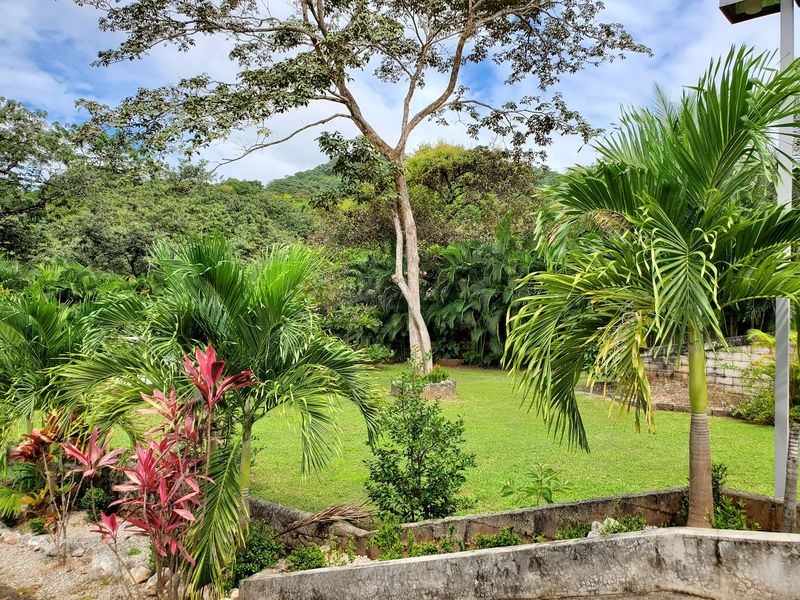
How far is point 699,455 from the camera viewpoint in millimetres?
3002

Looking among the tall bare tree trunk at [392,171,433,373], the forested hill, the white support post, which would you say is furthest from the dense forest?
the forested hill

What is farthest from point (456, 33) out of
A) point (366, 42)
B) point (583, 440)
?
point (583, 440)

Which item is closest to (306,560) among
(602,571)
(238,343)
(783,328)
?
(238,343)

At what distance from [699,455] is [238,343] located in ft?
9.06

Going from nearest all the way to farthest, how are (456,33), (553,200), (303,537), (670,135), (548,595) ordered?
(548,595), (670,135), (553,200), (303,537), (456,33)

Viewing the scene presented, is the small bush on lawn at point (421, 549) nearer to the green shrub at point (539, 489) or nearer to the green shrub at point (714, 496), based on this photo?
the green shrub at point (539, 489)

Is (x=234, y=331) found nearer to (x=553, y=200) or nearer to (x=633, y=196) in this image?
(x=553, y=200)

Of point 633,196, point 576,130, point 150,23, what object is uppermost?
point 150,23

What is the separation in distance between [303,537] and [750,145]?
3.73 m

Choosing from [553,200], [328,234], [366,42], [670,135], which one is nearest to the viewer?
[670,135]

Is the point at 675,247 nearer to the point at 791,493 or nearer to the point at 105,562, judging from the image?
the point at 791,493

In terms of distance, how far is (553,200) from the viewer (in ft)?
11.5

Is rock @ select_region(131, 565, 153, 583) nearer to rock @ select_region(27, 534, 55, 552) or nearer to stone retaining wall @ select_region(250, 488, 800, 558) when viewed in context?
rock @ select_region(27, 534, 55, 552)

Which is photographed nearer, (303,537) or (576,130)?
(303,537)
